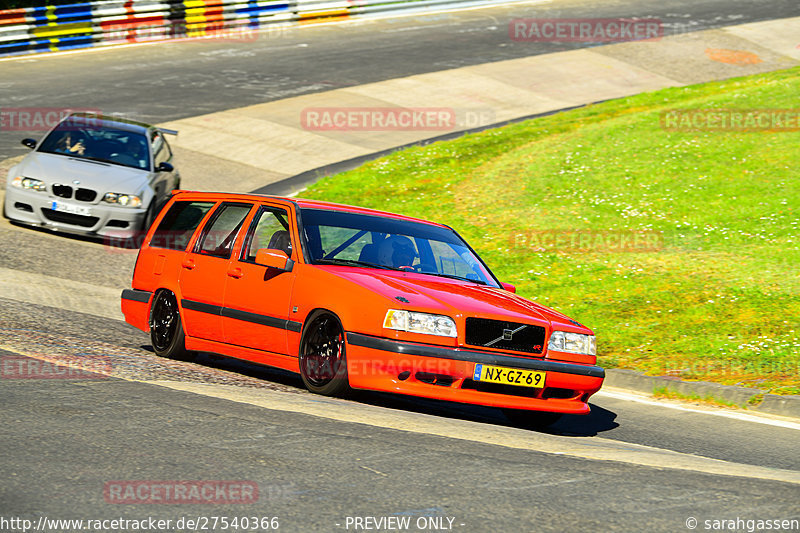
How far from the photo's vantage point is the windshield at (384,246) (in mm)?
8422

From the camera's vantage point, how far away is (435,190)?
60.8 ft

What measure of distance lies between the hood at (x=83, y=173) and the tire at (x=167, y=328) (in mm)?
5801

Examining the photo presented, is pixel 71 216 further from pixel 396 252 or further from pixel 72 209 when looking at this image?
pixel 396 252

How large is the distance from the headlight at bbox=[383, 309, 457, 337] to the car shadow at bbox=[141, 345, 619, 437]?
29.3 inches

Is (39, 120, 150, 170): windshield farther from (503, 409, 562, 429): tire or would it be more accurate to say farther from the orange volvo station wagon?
(503, 409, 562, 429): tire

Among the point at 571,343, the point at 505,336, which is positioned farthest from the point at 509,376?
the point at 571,343

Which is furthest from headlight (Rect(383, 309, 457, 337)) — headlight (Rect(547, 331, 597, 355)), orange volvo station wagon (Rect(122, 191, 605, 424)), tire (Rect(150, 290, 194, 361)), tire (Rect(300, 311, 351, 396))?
tire (Rect(150, 290, 194, 361))

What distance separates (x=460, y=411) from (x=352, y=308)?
1458mm

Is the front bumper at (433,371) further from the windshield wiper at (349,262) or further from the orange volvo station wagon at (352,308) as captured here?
the windshield wiper at (349,262)

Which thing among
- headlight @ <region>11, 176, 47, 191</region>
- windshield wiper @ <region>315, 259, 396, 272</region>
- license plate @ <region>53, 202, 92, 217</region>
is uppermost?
windshield wiper @ <region>315, 259, 396, 272</region>

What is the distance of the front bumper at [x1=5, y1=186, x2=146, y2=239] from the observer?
14844mm

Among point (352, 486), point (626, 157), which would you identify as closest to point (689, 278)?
point (626, 157)

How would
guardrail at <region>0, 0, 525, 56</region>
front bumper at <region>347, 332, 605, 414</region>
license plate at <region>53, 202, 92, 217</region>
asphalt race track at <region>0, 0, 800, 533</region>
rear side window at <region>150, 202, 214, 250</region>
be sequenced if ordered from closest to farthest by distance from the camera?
asphalt race track at <region>0, 0, 800, 533</region>
front bumper at <region>347, 332, 605, 414</region>
rear side window at <region>150, 202, 214, 250</region>
license plate at <region>53, 202, 92, 217</region>
guardrail at <region>0, 0, 525, 56</region>

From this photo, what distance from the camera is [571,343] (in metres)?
7.85
